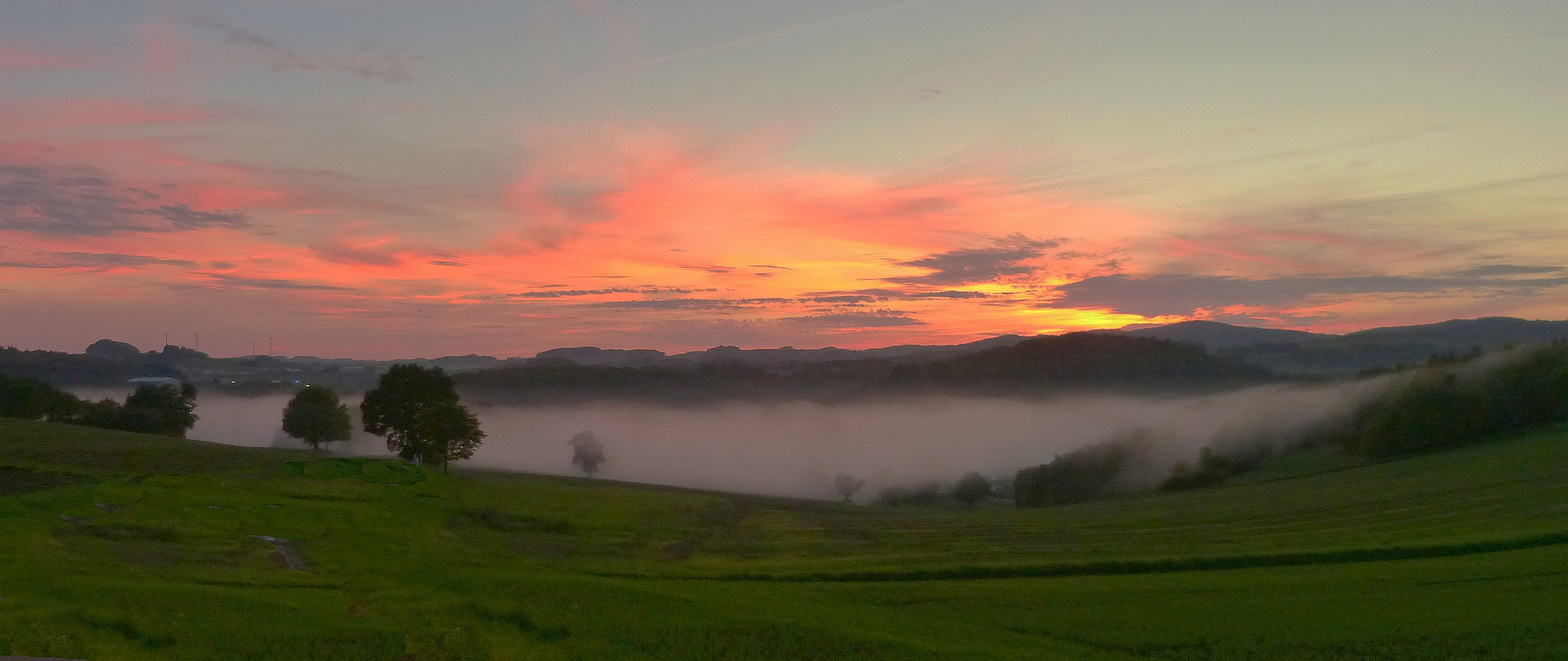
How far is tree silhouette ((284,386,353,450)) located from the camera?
310ft

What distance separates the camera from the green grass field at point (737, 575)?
24.6 metres

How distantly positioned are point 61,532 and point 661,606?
25340 millimetres

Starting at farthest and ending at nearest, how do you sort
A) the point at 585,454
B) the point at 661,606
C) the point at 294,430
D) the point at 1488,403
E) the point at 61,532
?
the point at 585,454 → the point at 294,430 → the point at 1488,403 → the point at 61,532 → the point at 661,606

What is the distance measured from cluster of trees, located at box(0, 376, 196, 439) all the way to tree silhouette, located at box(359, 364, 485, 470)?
39.5 meters

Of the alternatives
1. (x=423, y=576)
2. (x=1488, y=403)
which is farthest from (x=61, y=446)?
(x=1488, y=403)

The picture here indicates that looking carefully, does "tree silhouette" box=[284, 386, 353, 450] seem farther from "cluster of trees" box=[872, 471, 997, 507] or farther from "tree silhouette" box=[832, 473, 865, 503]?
"tree silhouette" box=[832, 473, 865, 503]

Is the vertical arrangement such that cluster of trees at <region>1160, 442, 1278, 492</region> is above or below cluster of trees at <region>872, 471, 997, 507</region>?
above

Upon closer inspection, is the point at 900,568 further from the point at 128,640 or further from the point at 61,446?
the point at 61,446

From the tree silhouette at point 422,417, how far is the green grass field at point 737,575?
12.6 meters

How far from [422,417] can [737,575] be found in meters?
48.6

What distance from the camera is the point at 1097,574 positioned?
3797 centimetres

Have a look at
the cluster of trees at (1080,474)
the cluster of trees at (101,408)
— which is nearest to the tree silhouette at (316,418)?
the cluster of trees at (101,408)

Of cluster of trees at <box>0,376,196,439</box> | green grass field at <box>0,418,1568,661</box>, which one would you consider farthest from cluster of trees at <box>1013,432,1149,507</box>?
cluster of trees at <box>0,376,196,439</box>

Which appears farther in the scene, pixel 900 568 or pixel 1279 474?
pixel 1279 474
